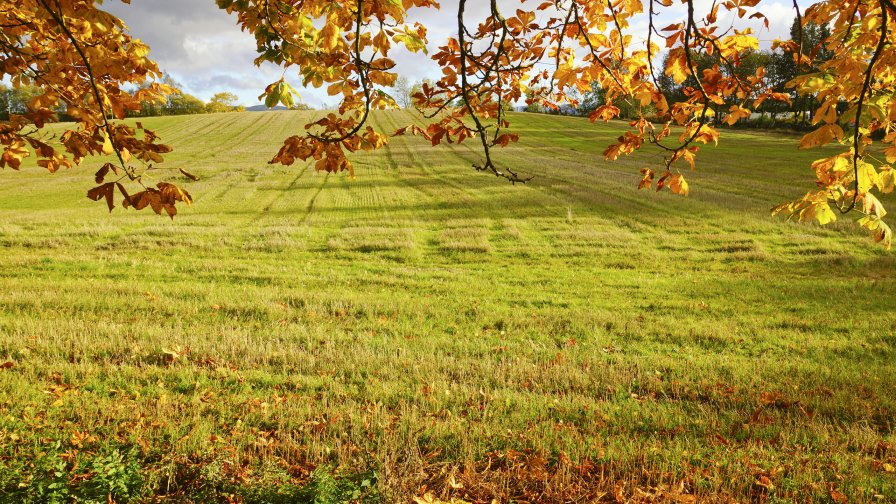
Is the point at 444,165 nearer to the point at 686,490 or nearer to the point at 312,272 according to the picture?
the point at 312,272

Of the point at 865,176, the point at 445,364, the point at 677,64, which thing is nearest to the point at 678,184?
the point at 677,64

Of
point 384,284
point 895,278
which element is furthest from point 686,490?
point 895,278

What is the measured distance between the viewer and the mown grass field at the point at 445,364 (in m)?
3.79

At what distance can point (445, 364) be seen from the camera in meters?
6.19

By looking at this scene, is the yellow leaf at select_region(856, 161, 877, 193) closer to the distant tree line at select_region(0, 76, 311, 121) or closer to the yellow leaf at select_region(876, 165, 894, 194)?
the yellow leaf at select_region(876, 165, 894, 194)

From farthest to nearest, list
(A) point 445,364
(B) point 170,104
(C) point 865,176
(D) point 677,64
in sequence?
(B) point 170,104
(A) point 445,364
(D) point 677,64
(C) point 865,176

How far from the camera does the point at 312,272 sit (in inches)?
495

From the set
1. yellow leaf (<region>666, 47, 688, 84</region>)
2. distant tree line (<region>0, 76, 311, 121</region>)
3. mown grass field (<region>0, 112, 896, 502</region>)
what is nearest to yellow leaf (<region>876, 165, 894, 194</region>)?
yellow leaf (<region>666, 47, 688, 84</region>)

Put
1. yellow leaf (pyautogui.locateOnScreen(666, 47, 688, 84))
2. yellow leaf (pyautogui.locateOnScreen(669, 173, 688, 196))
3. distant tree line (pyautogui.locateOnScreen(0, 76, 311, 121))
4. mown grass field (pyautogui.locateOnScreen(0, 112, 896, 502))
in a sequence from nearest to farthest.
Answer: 1. mown grass field (pyautogui.locateOnScreen(0, 112, 896, 502))
2. yellow leaf (pyautogui.locateOnScreen(666, 47, 688, 84))
3. yellow leaf (pyautogui.locateOnScreen(669, 173, 688, 196))
4. distant tree line (pyautogui.locateOnScreen(0, 76, 311, 121))

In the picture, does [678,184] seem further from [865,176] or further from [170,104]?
[170,104]

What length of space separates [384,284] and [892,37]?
926 cm

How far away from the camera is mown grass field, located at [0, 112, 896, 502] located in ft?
12.4

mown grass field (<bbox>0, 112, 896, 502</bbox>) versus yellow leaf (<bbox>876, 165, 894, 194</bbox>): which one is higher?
yellow leaf (<bbox>876, 165, 894, 194</bbox>)

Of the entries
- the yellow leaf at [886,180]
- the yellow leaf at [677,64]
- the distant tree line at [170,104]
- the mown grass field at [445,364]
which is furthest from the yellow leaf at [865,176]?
the distant tree line at [170,104]
